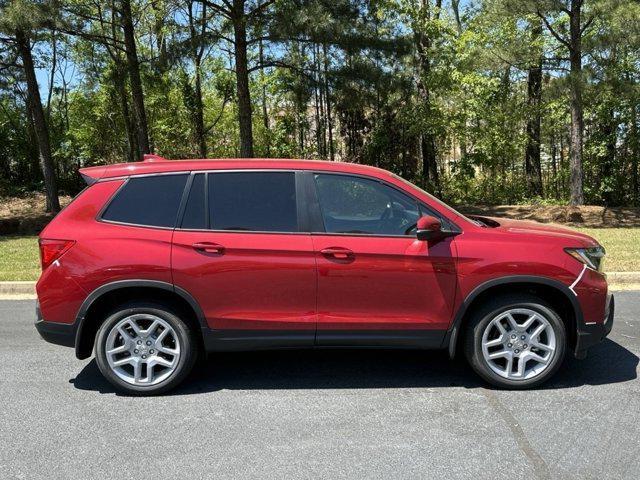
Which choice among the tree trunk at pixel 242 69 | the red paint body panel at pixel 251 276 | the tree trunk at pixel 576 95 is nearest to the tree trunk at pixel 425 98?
the tree trunk at pixel 576 95

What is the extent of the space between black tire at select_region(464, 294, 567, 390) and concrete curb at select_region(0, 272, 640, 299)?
463cm

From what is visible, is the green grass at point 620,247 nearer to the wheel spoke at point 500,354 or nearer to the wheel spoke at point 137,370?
the wheel spoke at point 500,354

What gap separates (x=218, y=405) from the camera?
4.21m

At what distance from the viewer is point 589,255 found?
14.5ft

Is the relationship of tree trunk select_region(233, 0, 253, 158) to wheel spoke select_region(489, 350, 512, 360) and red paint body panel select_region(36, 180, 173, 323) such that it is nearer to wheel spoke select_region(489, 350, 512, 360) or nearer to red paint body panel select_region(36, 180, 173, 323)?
red paint body panel select_region(36, 180, 173, 323)

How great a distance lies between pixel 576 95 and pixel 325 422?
1422 centimetres

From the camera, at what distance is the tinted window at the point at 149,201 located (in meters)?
4.39

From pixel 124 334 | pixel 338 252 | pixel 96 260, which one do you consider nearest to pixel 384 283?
pixel 338 252

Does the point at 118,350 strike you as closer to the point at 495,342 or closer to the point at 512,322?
the point at 495,342

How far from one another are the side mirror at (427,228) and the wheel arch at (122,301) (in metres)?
1.72

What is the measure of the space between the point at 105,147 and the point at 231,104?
246 inches

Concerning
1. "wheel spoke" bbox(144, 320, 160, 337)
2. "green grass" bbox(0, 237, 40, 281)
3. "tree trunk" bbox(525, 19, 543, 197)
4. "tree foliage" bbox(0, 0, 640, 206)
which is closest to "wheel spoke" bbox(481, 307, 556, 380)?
"wheel spoke" bbox(144, 320, 160, 337)

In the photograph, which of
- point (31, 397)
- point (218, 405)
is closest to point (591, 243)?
point (218, 405)

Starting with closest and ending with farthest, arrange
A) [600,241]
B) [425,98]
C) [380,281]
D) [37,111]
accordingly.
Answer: [380,281] < [600,241] < [37,111] < [425,98]
